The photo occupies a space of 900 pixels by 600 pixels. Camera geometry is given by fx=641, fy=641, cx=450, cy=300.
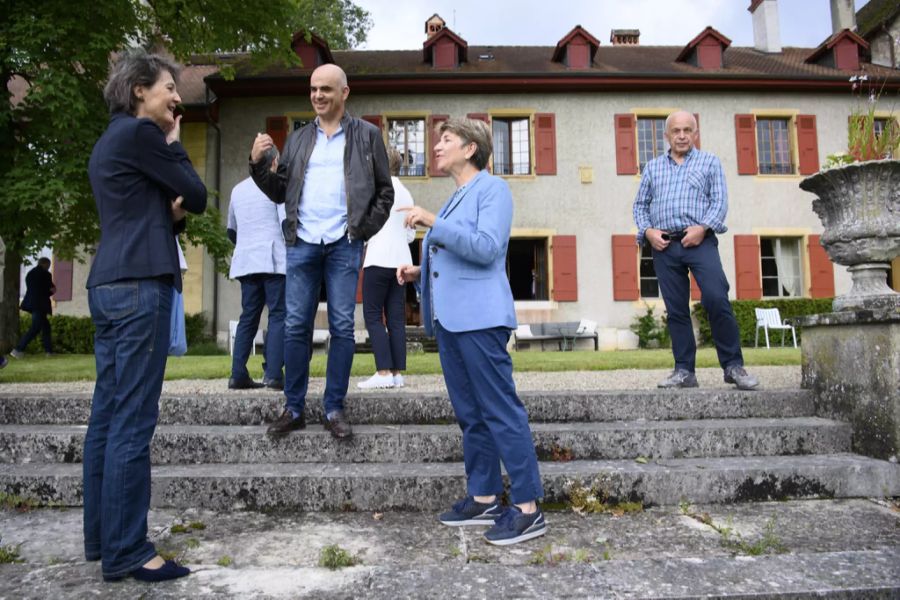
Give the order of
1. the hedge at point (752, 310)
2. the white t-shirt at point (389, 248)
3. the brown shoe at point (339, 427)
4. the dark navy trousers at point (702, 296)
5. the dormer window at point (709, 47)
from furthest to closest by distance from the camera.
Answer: the dormer window at point (709, 47) < the hedge at point (752, 310) < the white t-shirt at point (389, 248) < the dark navy trousers at point (702, 296) < the brown shoe at point (339, 427)

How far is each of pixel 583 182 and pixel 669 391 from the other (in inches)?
498

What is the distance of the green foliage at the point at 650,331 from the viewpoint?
49.3ft

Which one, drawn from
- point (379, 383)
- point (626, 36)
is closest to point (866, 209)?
point (379, 383)

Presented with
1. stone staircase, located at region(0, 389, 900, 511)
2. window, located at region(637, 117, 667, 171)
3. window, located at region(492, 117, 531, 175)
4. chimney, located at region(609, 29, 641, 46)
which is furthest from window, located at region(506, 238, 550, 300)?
stone staircase, located at region(0, 389, 900, 511)

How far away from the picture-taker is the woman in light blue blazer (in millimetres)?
2506

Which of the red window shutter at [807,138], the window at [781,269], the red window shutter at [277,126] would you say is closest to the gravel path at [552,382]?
the red window shutter at [277,126]

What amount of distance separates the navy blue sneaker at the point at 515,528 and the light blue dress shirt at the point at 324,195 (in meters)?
1.61

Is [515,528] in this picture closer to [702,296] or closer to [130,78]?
[130,78]

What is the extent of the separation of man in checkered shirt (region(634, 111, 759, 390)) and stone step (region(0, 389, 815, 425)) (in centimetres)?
26

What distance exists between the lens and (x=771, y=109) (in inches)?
641

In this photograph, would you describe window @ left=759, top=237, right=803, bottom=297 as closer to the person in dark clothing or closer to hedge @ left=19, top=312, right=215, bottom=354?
hedge @ left=19, top=312, right=215, bottom=354

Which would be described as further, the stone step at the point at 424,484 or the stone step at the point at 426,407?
the stone step at the point at 426,407

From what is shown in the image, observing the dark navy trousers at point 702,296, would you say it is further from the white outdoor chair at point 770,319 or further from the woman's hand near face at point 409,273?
the white outdoor chair at point 770,319

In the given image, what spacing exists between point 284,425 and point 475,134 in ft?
5.69
